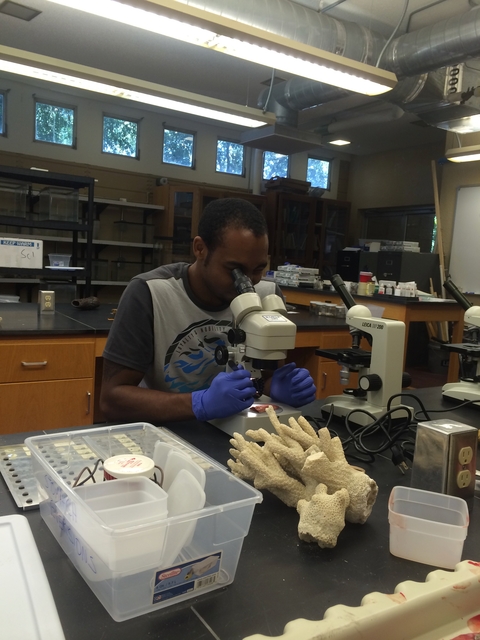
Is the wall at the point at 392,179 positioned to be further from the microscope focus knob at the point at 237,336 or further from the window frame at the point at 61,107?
the microscope focus knob at the point at 237,336

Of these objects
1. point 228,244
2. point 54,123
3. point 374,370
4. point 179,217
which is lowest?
point 374,370

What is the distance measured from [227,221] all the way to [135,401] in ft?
1.86

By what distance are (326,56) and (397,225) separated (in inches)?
223

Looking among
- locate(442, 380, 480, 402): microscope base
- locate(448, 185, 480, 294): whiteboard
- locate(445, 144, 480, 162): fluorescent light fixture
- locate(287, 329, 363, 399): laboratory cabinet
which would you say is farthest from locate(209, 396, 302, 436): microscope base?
locate(448, 185, 480, 294): whiteboard

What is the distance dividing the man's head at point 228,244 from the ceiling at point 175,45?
2489 mm

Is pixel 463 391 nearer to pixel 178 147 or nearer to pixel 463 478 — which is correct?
pixel 463 478

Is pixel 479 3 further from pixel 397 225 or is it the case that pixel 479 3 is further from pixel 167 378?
pixel 397 225

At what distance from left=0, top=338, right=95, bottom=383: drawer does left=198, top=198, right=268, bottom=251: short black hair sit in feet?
4.37

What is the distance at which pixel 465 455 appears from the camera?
902 millimetres

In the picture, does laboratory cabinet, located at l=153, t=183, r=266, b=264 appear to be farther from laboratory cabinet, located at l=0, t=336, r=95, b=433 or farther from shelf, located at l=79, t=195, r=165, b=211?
laboratory cabinet, located at l=0, t=336, r=95, b=433

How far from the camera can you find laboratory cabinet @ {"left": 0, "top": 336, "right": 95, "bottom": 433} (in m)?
2.42

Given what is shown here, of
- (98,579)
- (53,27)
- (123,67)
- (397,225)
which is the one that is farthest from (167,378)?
(397,225)

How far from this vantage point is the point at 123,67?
513 centimetres

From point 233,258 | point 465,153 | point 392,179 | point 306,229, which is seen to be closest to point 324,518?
point 233,258
